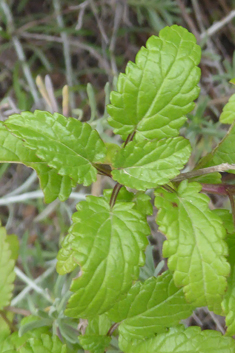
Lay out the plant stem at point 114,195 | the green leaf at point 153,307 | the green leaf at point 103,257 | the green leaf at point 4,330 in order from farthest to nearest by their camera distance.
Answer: the green leaf at point 4,330
the green leaf at point 153,307
the plant stem at point 114,195
the green leaf at point 103,257

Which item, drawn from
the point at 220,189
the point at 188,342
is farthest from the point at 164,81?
the point at 188,342

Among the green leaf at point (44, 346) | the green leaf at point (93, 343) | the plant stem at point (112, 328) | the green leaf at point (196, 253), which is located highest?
the green leaf at point (196, 253)

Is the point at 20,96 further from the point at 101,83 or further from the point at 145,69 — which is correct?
the point at 145,69

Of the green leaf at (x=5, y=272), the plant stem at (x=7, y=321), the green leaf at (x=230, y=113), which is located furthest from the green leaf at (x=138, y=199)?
the plant stem at (x=7, y=321)

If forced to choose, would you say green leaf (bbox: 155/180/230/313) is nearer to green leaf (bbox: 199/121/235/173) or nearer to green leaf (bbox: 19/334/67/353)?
green leaf (bbox: 199/121/235/173)

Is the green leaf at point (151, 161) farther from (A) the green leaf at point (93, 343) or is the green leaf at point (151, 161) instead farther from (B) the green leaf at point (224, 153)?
(A) the green leaf at point (93, 343)

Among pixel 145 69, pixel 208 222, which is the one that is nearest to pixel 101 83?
pixel 145 69

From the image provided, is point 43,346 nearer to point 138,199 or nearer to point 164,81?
point 138,199
